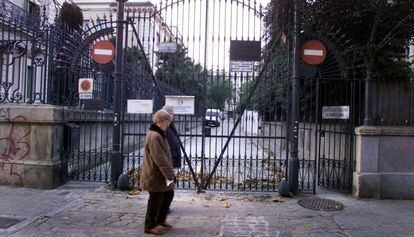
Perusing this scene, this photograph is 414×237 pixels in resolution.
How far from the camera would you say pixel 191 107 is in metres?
8.95

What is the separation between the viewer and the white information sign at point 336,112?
872 centimetres

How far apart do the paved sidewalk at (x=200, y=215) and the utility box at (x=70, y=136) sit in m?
0.92

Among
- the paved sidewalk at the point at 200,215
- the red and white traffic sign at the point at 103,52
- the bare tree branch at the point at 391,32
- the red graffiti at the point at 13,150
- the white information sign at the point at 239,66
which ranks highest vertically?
the bare tree branch at the point at 391,32

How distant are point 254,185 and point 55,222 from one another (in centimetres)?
454

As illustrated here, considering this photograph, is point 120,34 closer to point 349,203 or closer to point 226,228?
point 226,228

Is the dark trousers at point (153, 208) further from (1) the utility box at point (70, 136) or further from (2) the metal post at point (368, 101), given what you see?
(2) the metal post at point (368, 101)

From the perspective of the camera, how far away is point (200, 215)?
23.7ft

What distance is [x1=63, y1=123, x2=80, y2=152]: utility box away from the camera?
9.43 metres

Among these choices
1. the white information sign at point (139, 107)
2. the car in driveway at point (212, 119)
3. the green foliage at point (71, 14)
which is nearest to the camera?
the white information sign at point (139, 107)

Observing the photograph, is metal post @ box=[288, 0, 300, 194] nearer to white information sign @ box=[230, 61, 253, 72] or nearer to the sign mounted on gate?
white information sign @ box=[230, 61, 253, 72]

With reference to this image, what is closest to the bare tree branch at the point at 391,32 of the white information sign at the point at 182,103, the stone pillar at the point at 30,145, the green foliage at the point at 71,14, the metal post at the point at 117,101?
the white information sign at the point at 182,103

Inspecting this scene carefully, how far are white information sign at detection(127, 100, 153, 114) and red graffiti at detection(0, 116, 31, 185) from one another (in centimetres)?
212

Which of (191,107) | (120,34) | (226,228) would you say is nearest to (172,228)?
(226,228)

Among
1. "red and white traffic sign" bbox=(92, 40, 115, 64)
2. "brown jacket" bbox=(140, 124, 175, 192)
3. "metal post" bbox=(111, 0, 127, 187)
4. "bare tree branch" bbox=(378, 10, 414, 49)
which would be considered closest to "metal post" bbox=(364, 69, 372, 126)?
"bare tree branch" bbox=(378, 10, 414, 49)
